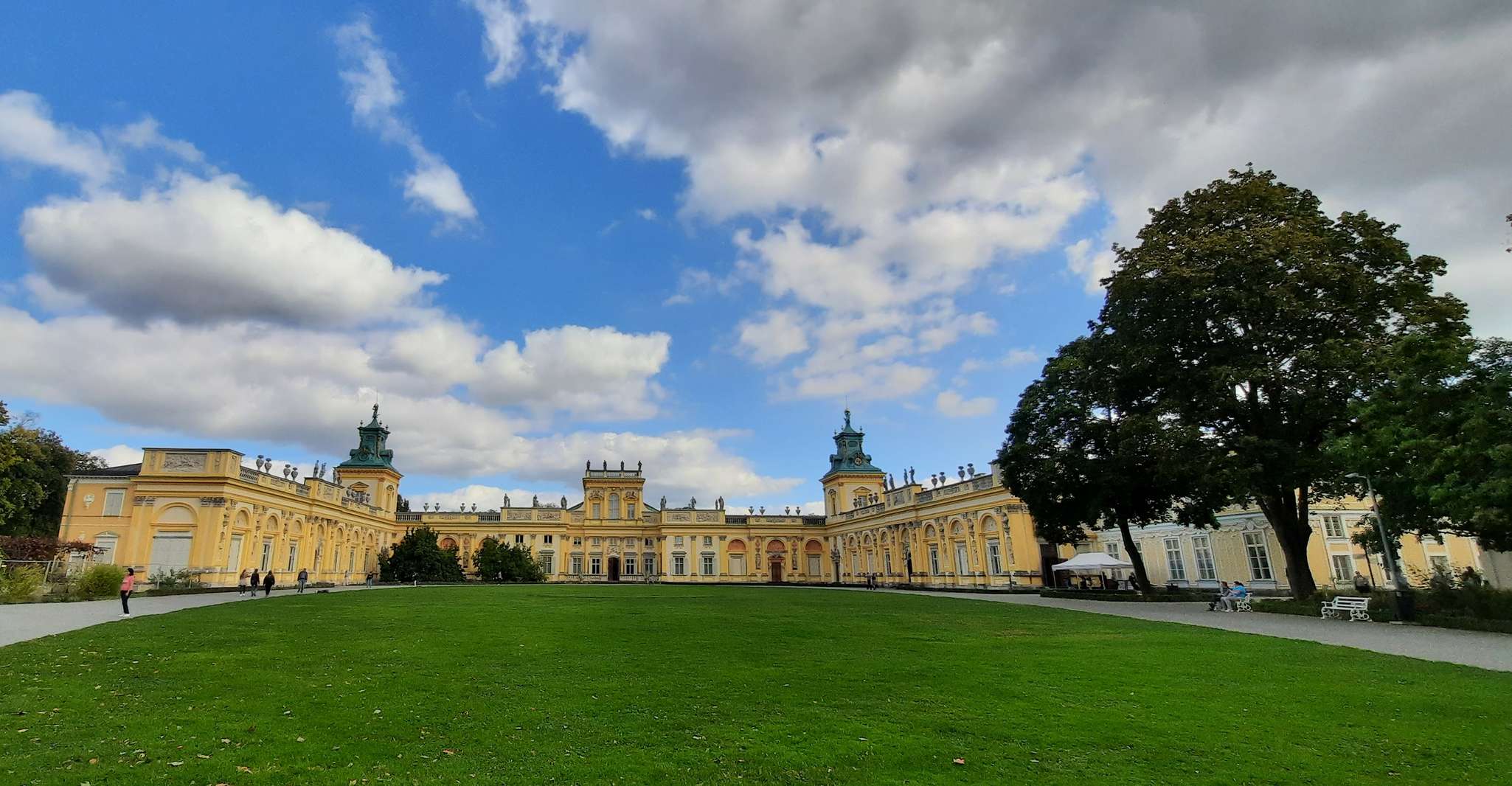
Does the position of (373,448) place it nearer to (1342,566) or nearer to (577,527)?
(577,527)

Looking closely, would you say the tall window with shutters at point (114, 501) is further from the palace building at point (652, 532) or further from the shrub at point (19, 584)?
the shrub at point (19, 584)

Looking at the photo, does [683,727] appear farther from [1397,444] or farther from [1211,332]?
[1211,332]

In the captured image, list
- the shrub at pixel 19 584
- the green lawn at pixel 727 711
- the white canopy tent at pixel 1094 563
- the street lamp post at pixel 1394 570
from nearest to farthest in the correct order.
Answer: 1. the green lawn at pixel 727 711
2. the street lamp post at pixel 1394 570
3. the shrub at pixel 19 584
4. the white canopy tent at pixel 1094 563

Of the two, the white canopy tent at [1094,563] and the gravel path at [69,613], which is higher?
the white canopy tent at [1094,563]

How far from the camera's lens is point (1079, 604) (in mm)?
28078

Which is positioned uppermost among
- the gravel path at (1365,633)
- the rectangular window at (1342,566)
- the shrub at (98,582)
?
the shrub at (98,582)

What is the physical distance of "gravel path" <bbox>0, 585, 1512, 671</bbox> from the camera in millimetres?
13406

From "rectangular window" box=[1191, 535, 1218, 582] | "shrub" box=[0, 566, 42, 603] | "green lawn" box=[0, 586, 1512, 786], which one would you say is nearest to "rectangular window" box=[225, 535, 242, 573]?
"shrub" box=[0, 566, 42, 603]

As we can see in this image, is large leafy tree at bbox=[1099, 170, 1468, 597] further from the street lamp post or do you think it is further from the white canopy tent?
the white canopy tent

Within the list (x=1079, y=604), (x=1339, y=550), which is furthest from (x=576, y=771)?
(x=1339, y=550)

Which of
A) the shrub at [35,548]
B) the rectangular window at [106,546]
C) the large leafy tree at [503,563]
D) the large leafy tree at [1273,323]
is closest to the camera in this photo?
the large leafy tree at [1273,323]

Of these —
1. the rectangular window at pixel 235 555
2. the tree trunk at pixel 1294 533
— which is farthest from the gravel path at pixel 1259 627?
the rectangular window at pixel 235 555

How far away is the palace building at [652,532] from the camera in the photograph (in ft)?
123

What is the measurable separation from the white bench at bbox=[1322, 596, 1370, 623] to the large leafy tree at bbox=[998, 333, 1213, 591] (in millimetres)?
4533
